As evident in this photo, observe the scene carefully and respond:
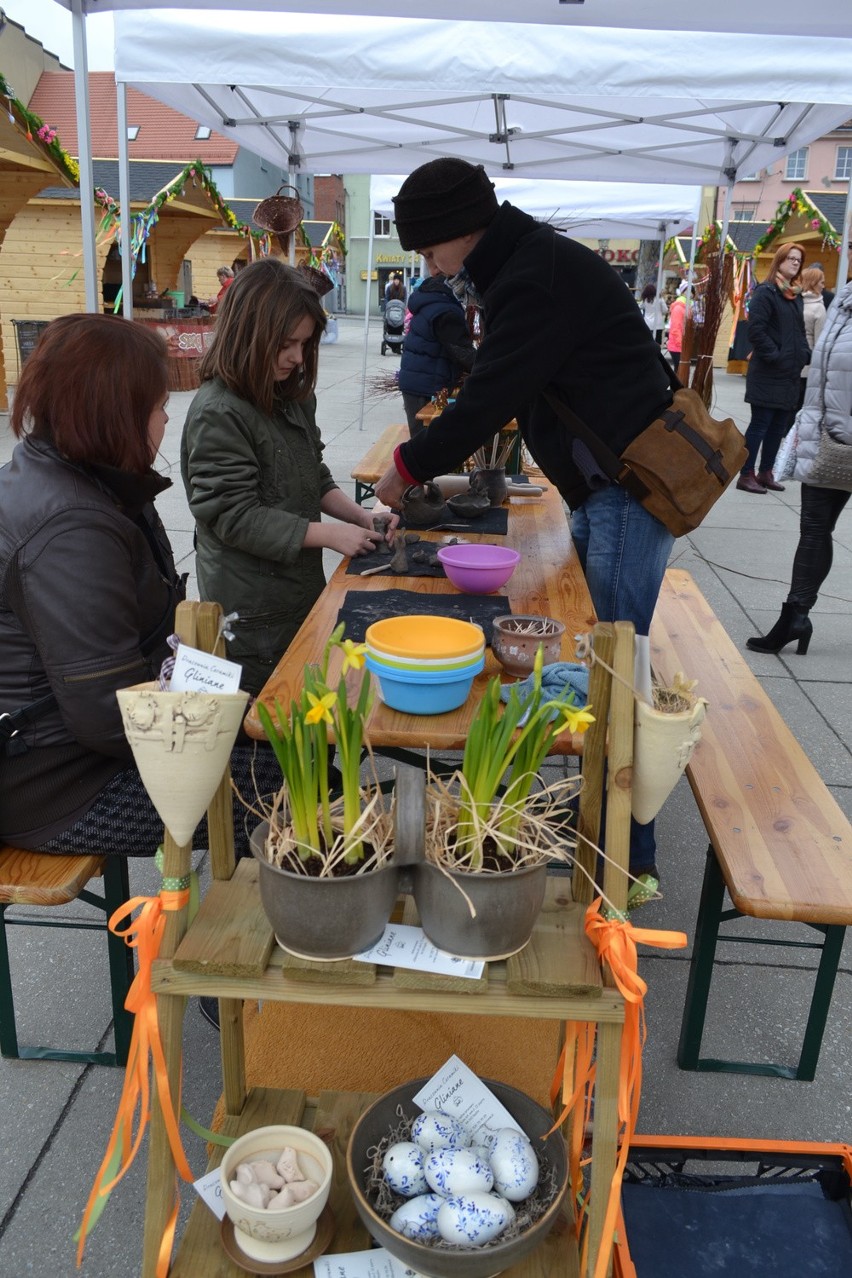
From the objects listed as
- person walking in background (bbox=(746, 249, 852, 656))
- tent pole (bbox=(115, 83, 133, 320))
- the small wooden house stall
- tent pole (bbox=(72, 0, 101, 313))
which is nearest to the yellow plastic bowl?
tent pole (bbox=(72, 0, 101, 313))

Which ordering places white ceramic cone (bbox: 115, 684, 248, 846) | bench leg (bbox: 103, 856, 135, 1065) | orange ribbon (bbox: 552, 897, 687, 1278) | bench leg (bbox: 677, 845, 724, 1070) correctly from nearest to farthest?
white ceramic cone (bbox: 115, 684, 248, 846), orange ribbon (bbox: 552, 897, 687, 1278), bench leg (bbox: 103, 856, 135, 1065), bench leg (bbox: 677, 845, 724, 1070)

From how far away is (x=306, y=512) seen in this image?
3.02 metres

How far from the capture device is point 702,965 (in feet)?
7.23

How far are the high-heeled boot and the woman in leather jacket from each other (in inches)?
148

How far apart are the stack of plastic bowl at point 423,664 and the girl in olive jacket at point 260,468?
87cm

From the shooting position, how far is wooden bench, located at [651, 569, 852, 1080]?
1927 millimetres

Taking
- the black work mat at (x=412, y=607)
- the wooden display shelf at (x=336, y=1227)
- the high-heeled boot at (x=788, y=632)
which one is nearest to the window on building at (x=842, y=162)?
the high-heeled boot at (x=788, y=632)

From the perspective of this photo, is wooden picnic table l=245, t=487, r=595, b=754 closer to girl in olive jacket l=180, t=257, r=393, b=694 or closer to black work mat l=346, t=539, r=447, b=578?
black work mat l=346, t=539, r=447, b=578

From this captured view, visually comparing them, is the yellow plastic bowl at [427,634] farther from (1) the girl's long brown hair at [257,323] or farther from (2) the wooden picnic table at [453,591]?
(1) the girl's long brown hair at [257,323]

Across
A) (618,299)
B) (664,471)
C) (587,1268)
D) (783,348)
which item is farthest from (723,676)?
(783,348)

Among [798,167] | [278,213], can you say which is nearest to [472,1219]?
[278,213]

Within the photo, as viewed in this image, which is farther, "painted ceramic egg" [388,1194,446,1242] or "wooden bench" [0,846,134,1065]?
"wooden bench" [0,846,134,1065]

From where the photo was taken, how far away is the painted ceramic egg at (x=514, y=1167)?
1380 millimetres

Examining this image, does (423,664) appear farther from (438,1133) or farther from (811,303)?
(811,303)
